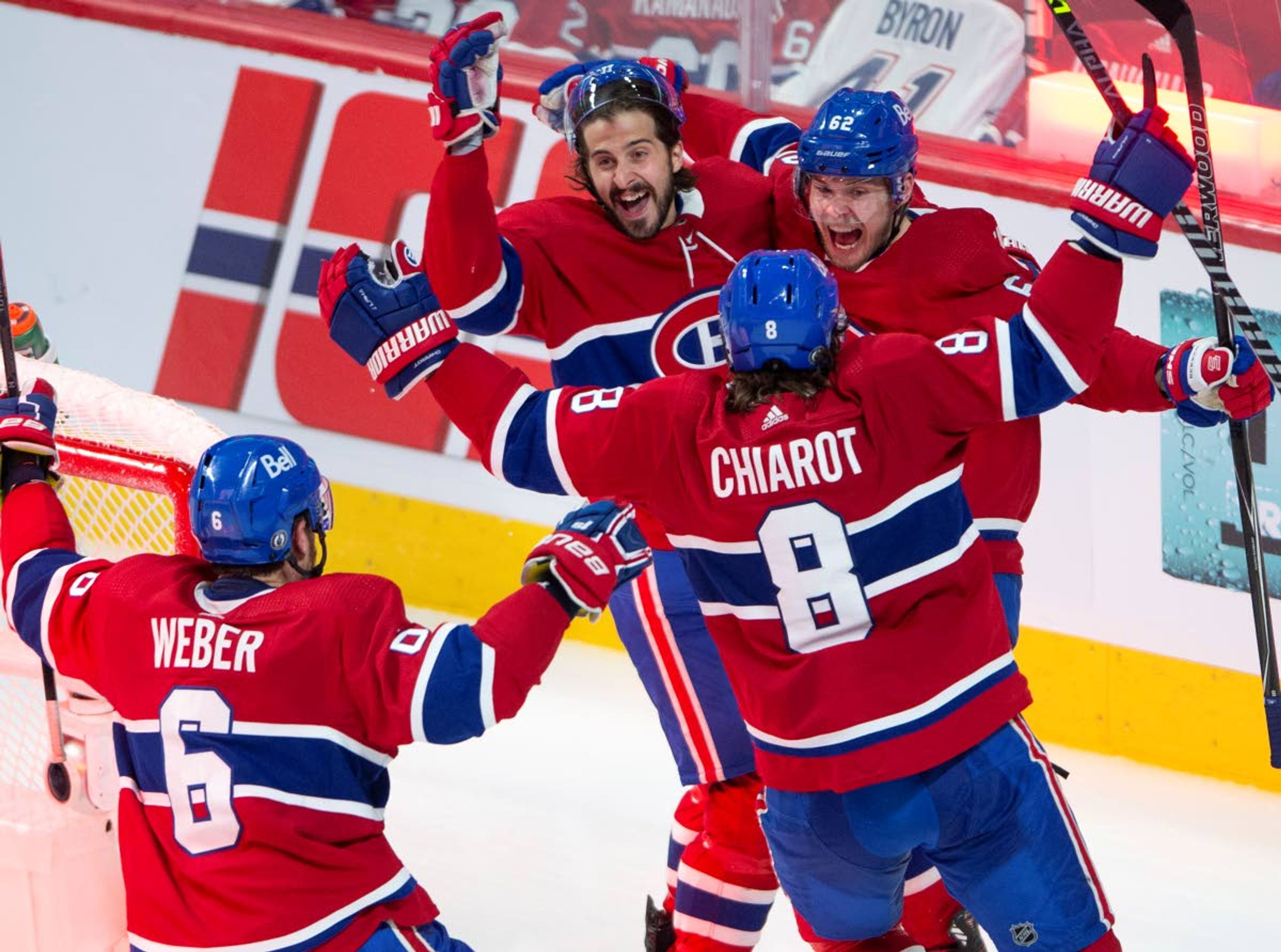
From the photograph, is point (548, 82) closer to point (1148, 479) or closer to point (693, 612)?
point (693, 612)

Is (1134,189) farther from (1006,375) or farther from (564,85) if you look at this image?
(564,85)

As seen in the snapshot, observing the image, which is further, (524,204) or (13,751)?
(524,204)

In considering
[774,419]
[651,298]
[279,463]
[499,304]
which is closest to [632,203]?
[651,298]

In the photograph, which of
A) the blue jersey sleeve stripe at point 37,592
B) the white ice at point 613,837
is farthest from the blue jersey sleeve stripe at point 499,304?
the white ice at point 613,837

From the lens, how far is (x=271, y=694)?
2535 millimetres

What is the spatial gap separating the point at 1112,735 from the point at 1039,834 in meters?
2.20

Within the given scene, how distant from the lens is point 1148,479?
15.6ft

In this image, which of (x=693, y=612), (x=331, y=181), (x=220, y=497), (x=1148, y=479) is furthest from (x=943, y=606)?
(x=331, y=181)

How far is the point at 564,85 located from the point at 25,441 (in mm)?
1195

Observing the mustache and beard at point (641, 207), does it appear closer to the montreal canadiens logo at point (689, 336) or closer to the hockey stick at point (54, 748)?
the montreal canadiens logo at point (689, 336)

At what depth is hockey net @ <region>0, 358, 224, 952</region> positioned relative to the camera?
3.07 metres

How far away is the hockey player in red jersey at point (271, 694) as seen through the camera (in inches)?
100

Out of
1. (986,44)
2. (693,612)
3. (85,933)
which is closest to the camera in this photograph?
(85,933)

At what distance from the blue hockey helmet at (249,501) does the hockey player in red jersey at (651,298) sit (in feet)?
2.15
